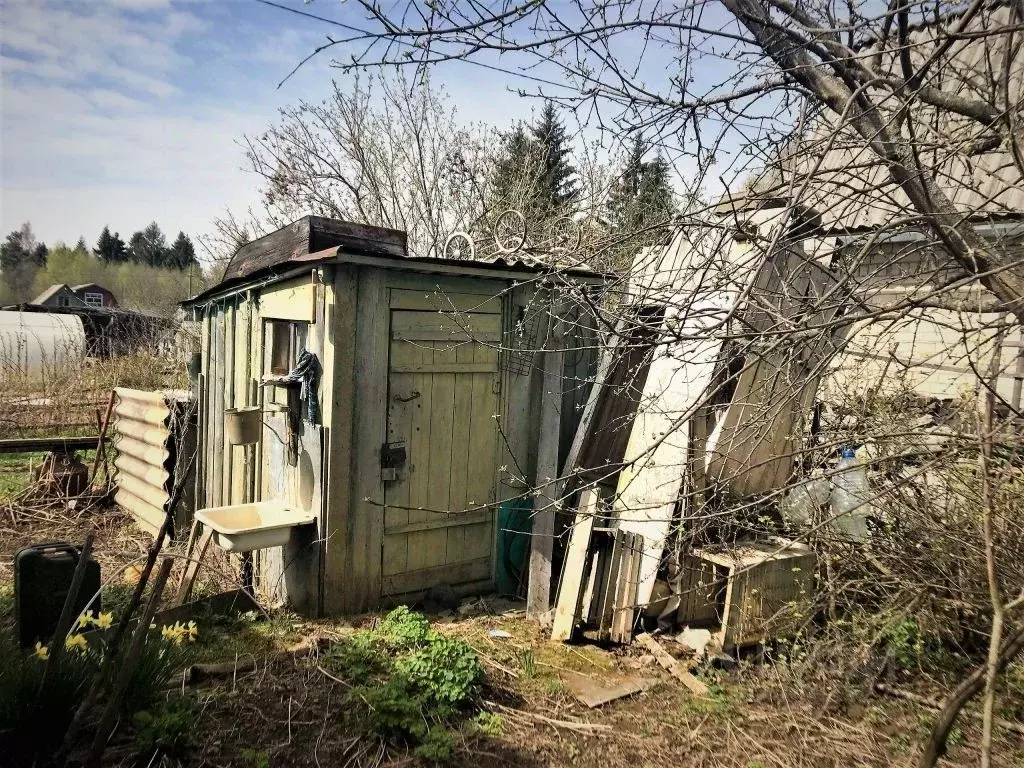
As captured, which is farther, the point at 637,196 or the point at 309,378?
the point at 309,378

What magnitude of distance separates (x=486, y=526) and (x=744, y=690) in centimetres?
247

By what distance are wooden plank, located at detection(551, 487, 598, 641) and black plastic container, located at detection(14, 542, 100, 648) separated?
299 centimetres

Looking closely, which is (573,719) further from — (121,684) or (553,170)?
(553,170)

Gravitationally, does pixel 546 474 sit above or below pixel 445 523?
above

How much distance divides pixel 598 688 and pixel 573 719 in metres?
0.40

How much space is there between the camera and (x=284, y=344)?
19.0 ft

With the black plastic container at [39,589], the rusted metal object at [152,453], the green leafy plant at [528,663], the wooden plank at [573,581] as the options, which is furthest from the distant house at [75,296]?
the green leafy plant at [528,663]

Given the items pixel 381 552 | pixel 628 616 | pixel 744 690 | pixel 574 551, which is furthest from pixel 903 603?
pixel 381 552

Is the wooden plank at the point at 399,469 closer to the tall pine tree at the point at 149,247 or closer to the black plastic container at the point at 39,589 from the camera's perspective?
the black plastic container at the point at 39,589

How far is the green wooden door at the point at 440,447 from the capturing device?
17.3ft

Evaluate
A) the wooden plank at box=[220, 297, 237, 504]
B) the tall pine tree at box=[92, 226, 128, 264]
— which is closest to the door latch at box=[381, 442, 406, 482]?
the wooden plank at box=[220, 297, 237, 504]

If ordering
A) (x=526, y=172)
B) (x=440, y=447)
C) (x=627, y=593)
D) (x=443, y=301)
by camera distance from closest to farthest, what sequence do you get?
(x=627, y=593), (x=443, y=301), (x=440, y=447), (x=526, y=172)

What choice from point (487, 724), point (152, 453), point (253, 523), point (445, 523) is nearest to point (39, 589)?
point (253, 523)

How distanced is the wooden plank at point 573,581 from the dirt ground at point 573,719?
0.15 metres
